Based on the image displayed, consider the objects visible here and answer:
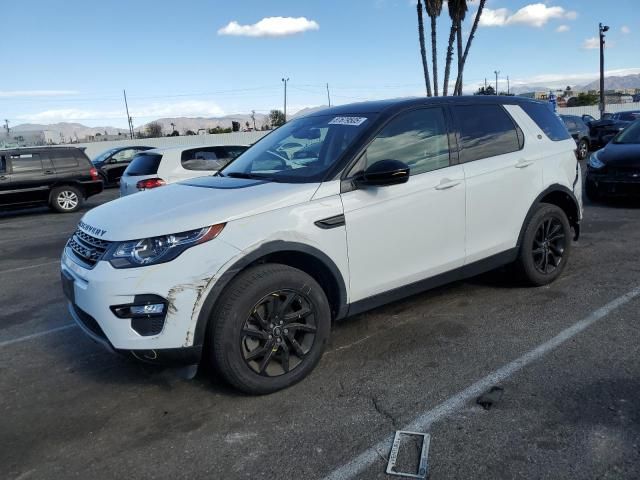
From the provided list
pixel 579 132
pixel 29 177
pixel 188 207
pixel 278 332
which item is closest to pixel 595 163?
pixel 278 332

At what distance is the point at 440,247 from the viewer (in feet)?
13.4

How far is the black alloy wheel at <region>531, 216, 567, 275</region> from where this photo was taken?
4922 mm

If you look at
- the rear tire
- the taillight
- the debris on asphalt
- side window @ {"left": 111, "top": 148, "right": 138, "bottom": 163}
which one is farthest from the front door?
side window @ {"left": 111, "top": 148, "right": 138, "bottom": 163}

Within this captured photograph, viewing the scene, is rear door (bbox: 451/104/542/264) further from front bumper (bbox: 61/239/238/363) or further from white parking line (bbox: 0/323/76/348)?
white parking line (bbox: 0/323/76/348)

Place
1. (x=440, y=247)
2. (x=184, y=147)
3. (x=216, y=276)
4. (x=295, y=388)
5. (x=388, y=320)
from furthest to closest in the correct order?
(x=184, y=147) < (x=388, y=320) < (x=440, y=247) < (x=295, y=388) < (x=216, y=276)

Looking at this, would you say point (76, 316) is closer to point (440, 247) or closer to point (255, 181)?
point (255, 181)

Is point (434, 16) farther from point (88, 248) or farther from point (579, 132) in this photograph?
point (88, 248)

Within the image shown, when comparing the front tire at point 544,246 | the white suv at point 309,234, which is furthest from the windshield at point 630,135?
the white suv at point 309,234

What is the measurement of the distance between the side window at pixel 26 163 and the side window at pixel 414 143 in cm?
1212

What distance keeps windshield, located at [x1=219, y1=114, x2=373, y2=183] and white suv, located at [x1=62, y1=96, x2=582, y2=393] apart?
0.05ft

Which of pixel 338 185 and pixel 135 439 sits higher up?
pixel 338 185

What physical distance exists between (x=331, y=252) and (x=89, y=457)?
177 cm

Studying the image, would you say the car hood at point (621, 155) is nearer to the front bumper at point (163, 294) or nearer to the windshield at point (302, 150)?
the windshield at point (302, 150)

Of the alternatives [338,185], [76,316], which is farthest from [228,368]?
[338,185]
